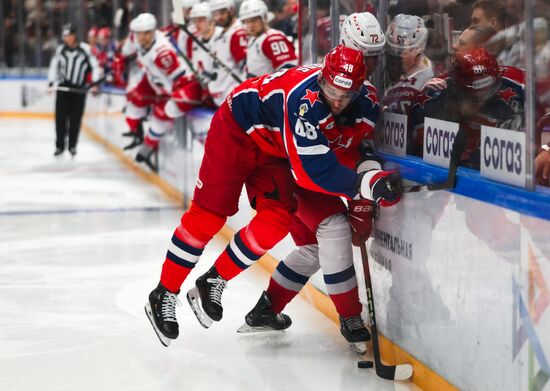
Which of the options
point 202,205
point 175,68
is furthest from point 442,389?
point 175,68

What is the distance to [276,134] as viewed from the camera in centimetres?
327

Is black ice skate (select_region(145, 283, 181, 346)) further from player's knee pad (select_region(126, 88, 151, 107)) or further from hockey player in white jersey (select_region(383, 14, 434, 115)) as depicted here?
player's knee pad (select_region(126, 88, 151, 107))

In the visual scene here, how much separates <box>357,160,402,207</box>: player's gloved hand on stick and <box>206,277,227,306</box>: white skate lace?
62 centimetres

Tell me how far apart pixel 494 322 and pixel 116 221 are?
3.94 m

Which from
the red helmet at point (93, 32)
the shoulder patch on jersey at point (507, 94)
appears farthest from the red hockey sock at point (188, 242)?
the red helmet at point (93, 32)

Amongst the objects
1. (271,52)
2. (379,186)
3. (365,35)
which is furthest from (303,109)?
(271,52)

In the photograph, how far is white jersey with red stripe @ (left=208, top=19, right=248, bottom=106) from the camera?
6258 mm

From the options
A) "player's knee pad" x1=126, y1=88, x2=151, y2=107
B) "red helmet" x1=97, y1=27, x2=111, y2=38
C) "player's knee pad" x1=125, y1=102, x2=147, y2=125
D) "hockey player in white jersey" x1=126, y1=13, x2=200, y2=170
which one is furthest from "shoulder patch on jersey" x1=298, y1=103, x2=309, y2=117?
"red helmet" x1=97, y1=27, x2=111, y2=38

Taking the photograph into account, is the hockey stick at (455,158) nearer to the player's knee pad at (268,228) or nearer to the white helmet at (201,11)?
the player's knee pad at (268,228)

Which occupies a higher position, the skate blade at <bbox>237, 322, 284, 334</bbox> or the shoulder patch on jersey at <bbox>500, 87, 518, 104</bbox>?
the shoulder patch on jersey at <bbox>500, 87, 518, 104</bbox>

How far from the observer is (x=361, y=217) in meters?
3.37

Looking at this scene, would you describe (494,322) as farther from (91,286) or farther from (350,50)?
(91,286)

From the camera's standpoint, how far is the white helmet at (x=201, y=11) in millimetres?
6699

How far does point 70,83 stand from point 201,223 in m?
6.75
